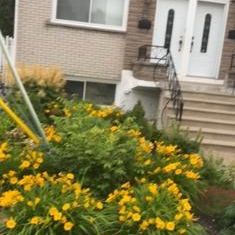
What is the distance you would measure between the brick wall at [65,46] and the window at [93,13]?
0.74 ft

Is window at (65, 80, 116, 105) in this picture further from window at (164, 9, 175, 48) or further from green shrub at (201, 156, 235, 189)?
green shrub at (201, 156, 235, 189)

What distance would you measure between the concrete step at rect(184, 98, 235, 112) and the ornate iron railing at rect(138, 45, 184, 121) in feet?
0.75

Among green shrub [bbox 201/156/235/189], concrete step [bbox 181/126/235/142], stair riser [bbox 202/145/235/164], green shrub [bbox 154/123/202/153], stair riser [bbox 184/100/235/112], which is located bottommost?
stair riser [bbox 202/145/235/164]

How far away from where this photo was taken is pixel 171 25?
12.5 meters

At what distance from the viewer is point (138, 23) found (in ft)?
39.4

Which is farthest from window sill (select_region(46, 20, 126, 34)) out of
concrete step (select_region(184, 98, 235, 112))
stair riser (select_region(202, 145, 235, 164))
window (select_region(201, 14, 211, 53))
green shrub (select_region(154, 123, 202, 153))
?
green shrub (select_region(154, 123, 202, 153))

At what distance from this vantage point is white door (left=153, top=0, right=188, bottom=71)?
40.5 ft

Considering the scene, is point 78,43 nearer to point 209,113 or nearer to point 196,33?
point 196,33

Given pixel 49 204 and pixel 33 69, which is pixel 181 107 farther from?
pixel 49 204

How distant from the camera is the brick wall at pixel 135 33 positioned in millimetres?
12000

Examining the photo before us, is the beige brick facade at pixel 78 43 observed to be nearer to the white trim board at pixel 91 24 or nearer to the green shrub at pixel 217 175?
the white trim board at pixel 91 24

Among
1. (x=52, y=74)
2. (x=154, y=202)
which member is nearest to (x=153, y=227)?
(x=154, y=202)

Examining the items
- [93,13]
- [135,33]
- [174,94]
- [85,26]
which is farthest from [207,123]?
[93,13]

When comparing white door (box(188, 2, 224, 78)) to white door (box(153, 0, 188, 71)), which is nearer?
white door (box(153, 0, 188, 71))
